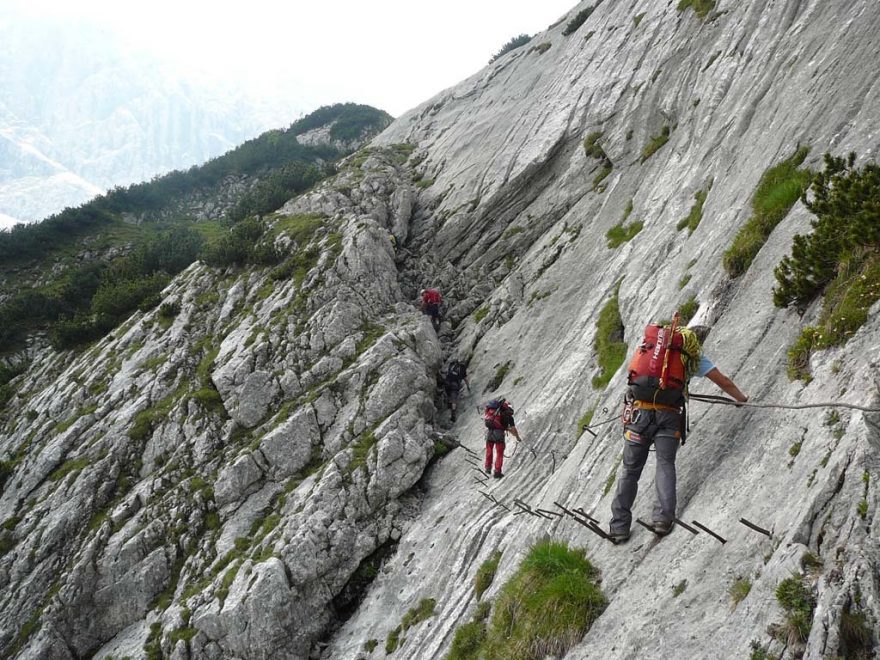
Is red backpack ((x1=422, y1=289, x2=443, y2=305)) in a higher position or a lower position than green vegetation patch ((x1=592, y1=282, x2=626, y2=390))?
higher

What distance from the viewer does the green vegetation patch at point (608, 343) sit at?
20589mm

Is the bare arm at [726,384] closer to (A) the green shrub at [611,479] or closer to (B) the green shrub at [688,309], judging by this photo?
(A) the green shrub at [611,479]

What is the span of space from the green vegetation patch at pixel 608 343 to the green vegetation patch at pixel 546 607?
10.3 m

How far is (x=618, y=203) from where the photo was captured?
3319 cm

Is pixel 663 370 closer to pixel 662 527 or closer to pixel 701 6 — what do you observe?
pixel 662 527

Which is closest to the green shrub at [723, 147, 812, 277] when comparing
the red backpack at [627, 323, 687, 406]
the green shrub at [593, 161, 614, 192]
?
the red backpack at [627, 323, 687, 406]

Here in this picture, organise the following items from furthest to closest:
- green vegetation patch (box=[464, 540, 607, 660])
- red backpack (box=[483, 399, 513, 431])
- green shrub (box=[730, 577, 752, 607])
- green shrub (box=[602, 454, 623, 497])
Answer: red backpack (box=[483, 399, 513, 431]) → green shrub (box=[602, 454, 623, 497]) → green vegetation patch (box=[464, 540, 607, 660]) → green shrub (box=[730, 577, 752, 607])

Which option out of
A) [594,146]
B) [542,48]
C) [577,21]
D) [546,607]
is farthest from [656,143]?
[542,48]

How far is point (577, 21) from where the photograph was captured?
65125mm

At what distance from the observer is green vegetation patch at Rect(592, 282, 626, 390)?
20.6 metres

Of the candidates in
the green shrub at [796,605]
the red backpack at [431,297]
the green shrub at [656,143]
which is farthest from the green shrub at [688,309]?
the red backpack at [431,297]

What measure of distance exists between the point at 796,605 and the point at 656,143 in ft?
110

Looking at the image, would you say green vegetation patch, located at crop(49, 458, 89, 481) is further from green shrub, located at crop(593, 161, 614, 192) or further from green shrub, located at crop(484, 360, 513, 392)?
green shrub, located at crop(593, 161, 614, 192)

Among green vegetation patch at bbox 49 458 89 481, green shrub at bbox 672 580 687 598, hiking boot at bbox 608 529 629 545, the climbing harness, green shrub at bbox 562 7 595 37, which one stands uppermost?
green shrub at bbox 562 7 595 37
